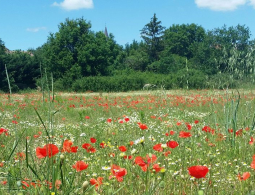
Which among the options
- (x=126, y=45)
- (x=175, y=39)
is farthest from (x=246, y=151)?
(x=126, y=45)

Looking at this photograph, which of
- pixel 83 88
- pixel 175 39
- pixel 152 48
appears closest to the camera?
pixel 83 88

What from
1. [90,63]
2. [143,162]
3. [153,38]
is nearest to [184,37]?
[153,38]

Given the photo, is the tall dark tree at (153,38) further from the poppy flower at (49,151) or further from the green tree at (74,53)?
the poppy flower at (49,151)

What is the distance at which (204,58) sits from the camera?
47.3 metres

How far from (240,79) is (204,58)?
144 ft

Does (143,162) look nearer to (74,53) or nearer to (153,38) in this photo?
(74,53)

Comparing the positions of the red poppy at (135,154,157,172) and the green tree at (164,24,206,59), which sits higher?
the green tree at (164,24,206,59)

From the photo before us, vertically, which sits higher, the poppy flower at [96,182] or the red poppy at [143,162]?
the red poppy at [143,162]

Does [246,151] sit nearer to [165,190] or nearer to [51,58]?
[165,190]

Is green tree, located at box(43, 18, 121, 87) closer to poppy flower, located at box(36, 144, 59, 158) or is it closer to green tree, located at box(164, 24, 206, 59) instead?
green tree, located at box(164, 24, 206, 59)

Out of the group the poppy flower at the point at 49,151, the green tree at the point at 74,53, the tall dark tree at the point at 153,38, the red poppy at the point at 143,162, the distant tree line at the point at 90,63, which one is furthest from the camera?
the tall dark tree at the point at 153,38

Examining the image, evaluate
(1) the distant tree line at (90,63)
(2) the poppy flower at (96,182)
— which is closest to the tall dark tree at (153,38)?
(1) the distant tree line at (90,63)

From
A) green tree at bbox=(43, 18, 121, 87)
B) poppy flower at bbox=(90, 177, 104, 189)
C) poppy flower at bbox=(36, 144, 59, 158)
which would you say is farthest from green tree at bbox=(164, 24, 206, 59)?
poppy flower at bbox=(36, 144, 59, 158)

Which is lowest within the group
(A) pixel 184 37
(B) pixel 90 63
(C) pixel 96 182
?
(C) pixel 96 182
